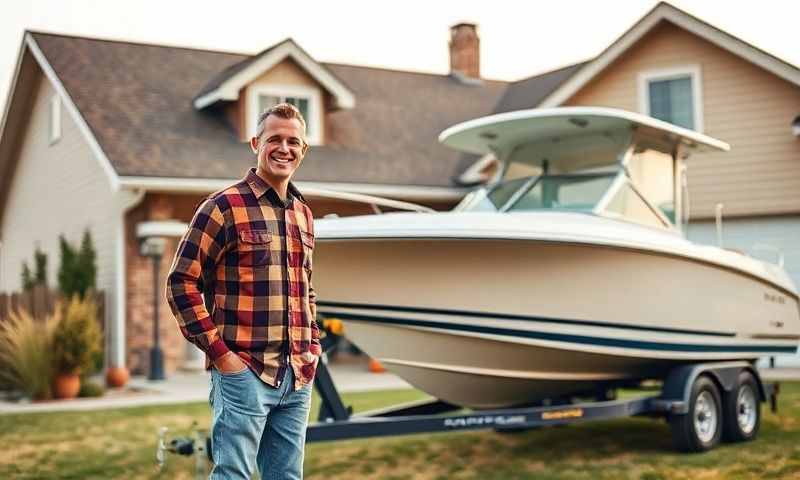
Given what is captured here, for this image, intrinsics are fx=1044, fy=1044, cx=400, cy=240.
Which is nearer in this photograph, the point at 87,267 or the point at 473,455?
the point at 473,455

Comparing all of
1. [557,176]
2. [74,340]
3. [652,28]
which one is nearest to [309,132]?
[652,28]

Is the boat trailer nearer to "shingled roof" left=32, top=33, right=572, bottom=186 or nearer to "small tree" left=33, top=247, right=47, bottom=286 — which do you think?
"shingled roof" left=32, top=33, right=572, bottom=186

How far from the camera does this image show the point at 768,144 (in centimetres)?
1630

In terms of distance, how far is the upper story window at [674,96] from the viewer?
17.1 meters

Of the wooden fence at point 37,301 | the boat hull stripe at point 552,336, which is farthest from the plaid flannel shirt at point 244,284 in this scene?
the wooden fence at point 37,301

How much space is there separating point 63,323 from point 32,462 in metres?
5.63

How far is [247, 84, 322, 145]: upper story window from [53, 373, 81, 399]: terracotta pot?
20.3 feet

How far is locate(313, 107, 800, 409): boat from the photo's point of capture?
7137mm

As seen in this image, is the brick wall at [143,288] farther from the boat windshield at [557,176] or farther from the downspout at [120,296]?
the boat windshield at [557,176]

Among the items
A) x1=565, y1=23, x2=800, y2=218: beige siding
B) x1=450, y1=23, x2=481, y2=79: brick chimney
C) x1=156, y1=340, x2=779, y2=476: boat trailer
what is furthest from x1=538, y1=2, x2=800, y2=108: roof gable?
x1=156, y1=340, x2=779, y2=476: boat trailer

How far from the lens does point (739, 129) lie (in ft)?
54.5

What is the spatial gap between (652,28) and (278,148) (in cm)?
1458

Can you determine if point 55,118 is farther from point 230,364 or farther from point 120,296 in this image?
point 230,364

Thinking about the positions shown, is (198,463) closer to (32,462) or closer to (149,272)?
(32,462)
